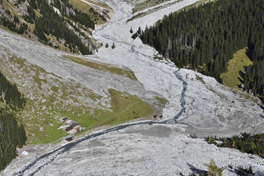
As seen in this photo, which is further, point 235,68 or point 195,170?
point 235,68

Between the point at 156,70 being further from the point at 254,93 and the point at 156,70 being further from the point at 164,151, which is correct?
the point at 164,151

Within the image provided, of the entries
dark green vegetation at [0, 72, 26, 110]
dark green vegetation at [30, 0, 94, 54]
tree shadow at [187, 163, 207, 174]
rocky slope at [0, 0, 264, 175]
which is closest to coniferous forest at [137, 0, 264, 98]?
rocky slope at [0, 0, 264, 175]

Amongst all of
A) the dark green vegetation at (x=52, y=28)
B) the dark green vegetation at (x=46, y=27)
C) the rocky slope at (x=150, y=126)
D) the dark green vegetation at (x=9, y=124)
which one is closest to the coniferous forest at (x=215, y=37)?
the rocky slope at (x=150, y=126)

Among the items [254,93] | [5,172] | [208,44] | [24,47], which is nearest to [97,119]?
[5,172]

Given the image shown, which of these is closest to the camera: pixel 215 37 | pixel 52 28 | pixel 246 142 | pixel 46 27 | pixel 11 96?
pixel 246 142

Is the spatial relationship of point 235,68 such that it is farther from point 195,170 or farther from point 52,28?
point 52,28

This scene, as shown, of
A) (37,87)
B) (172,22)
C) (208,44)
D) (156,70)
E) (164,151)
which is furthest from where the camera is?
(172,22)

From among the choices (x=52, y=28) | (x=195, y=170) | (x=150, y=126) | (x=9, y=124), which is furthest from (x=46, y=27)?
(x=195, y=170)
